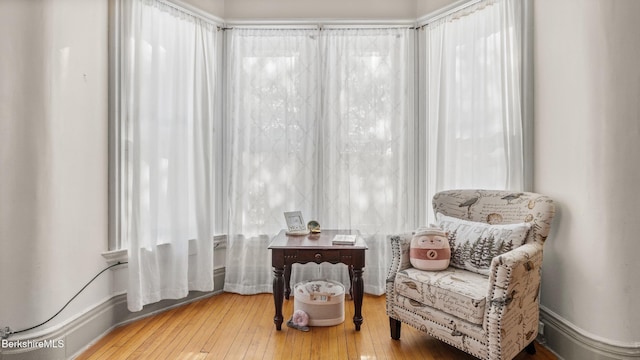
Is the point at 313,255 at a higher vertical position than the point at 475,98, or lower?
lower

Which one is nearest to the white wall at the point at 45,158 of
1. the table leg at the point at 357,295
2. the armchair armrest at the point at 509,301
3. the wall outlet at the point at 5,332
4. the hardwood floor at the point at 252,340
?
the wall outlet at the point at 5,332

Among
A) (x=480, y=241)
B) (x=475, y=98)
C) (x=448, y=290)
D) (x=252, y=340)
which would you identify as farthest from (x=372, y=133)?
(x=252, y=340)

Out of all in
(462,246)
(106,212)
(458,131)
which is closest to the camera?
(462,246)

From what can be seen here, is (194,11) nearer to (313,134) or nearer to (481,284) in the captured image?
(313,134)

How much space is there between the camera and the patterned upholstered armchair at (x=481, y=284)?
174 cm

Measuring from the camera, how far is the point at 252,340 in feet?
7.41

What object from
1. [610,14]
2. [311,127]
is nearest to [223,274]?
[311,127]

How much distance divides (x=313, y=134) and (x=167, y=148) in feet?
4.09

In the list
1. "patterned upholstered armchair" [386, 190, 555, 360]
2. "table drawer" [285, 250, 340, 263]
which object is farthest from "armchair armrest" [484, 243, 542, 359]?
"table drawer" [285, 250, 340, 263]

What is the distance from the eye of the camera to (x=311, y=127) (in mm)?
3145

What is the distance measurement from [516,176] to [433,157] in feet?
2.47

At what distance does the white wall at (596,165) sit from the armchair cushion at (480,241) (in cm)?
33

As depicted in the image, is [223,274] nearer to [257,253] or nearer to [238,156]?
[257,253]

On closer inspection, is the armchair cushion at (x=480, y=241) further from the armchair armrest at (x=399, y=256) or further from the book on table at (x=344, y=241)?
the book on table at (x=344, y=241)
